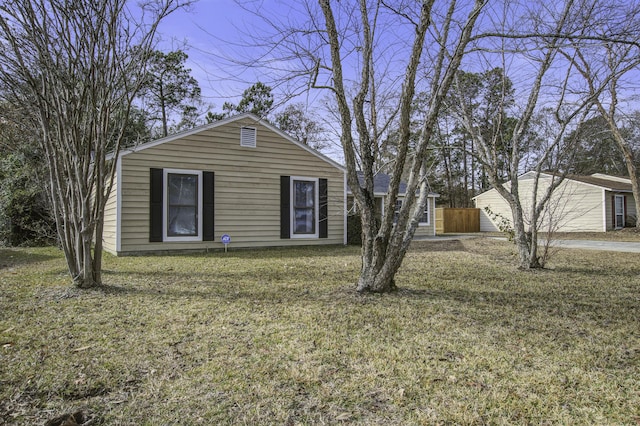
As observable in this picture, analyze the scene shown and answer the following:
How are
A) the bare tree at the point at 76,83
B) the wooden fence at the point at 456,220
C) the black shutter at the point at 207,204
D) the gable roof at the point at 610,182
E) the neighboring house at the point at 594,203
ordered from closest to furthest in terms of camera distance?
the bare tree at the point at 76,83 < the black shutter at the point at 207,204 < the neighboring house at the point at 594,203 < the gable roof at the point at 610,182 < the wooden fence at the point at 456,220

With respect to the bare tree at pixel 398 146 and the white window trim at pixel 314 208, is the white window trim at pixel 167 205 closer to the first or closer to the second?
the white window trim at pixel 314 208

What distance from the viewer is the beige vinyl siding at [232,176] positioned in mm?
8828

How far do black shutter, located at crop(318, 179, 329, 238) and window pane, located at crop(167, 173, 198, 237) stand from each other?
11.4 feet

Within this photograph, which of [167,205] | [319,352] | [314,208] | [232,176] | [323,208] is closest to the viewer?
[319,352]

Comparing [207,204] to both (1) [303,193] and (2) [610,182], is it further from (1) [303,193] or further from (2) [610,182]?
(2) [610,182]

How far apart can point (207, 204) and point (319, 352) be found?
7296 millimetres

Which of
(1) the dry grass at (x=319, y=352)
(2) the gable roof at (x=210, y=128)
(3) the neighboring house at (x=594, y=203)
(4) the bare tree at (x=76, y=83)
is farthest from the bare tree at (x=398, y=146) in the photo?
(3) the neighboring house at (x=594, y=203)

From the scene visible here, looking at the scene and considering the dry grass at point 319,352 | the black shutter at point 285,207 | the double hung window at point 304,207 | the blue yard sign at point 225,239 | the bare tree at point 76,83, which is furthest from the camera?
the double hung window at point 304,207

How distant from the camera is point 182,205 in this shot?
938 centimetres

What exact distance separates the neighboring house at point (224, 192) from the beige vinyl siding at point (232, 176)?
22 millimetres

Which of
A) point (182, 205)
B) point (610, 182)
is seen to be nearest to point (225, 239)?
point (182, 205)

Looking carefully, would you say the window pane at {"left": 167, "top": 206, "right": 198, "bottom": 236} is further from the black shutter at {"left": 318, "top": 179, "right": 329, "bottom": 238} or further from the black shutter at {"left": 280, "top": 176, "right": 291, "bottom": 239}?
the black shutter at {"left": 318, "top": 179, "right": 329, "bottom": 238}

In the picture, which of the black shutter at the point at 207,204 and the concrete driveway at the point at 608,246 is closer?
the black shutter at the point at 207,204

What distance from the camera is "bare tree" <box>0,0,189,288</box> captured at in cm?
440
